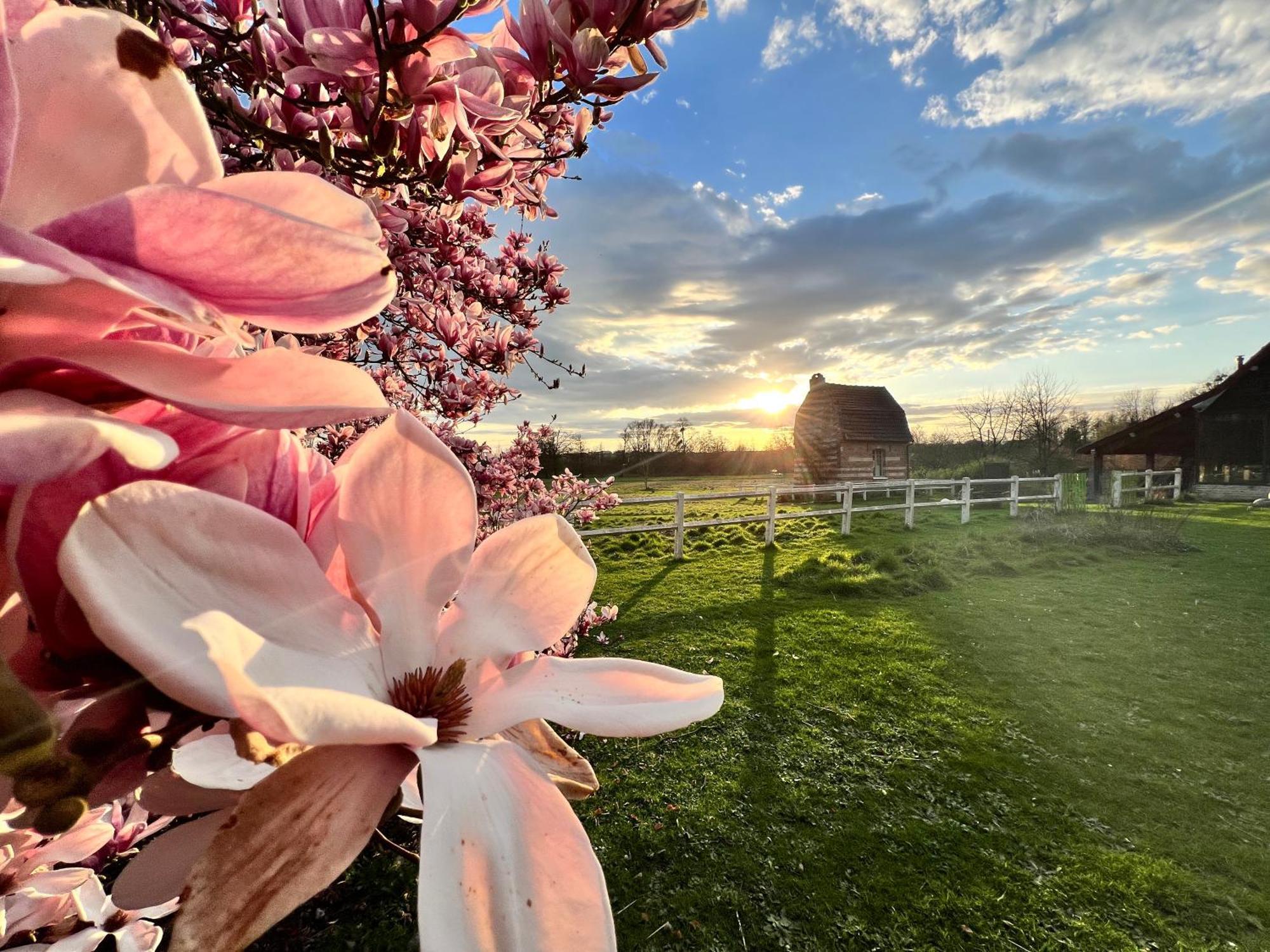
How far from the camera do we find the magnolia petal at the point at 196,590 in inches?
8.4

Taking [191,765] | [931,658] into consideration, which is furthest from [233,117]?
[931,658]

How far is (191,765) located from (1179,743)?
596 centimetres

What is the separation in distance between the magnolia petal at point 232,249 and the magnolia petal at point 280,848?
0.20 m

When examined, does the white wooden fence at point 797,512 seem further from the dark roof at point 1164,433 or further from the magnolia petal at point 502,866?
the dark roof at point 1164,433

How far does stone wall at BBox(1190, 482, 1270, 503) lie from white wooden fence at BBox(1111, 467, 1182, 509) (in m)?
0.48

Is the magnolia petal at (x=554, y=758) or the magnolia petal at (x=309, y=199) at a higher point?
the magnolia petal at (x=309, y=199)

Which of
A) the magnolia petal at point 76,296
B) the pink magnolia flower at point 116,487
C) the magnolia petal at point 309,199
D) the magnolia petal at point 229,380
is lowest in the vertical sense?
the pink magnolia flower at point 116,487

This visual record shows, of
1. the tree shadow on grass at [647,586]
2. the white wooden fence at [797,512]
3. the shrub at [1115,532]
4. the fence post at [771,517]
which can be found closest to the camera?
the tree shadow on grass at [647,586]

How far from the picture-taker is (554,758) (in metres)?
0.36

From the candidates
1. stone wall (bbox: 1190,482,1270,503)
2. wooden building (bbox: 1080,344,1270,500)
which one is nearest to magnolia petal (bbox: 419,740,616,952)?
wooden building (bbox: 1080,344,1270,500)

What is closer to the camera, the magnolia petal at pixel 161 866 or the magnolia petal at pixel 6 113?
the magnolia petal at pixel 6 113

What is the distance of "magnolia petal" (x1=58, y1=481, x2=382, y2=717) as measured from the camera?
0.21m

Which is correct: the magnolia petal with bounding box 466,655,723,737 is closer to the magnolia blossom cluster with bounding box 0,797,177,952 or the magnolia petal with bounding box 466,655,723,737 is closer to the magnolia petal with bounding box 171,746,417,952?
the magnolia petal with bounding box 171,746,417,952

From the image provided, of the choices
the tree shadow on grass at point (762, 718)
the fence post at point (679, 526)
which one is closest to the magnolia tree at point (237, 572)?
the tree shadow on grass at point (762, 718)
